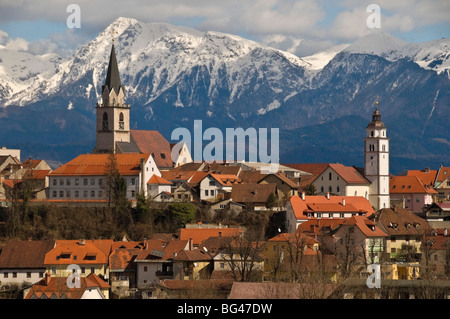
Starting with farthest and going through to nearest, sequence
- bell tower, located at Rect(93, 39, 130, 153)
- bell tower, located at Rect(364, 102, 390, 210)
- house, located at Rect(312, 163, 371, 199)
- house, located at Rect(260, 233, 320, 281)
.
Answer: bell tower, located at Rect(93, 39, 130, 153) → bell tower, located at Rect(364, 102, 390, 210) → house, located at Rect(312, 163, 371, 199) → house, located at Rect(260, 233, 320, 281)

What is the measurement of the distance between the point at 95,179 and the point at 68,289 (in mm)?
31961

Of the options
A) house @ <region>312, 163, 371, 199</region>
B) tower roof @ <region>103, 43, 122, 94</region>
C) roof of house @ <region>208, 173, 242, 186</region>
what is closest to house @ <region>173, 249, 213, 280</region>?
roof of house @ <region>208, 173, 242, 186</region>

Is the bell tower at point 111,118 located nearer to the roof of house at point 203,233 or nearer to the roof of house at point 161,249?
the roof of house at point 203,233

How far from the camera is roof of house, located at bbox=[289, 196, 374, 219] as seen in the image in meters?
92.2

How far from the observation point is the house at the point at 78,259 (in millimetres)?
78500

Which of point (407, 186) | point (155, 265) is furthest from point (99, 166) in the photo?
point (407, 186)

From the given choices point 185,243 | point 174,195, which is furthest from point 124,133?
point 185,243

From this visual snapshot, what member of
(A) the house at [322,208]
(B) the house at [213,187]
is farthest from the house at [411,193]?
(B) the house at [213,187]

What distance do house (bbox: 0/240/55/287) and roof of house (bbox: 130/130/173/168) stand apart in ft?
133

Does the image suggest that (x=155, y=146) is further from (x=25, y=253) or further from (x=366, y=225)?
(x=25, y=253)

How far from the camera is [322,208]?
9469cm

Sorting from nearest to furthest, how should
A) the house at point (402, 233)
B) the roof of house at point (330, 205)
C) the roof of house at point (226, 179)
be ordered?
the house at point (402, 233) < the roof of house at point (330, 205) < the roof of house at point (226, 179)

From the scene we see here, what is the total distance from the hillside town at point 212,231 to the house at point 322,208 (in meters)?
0.13

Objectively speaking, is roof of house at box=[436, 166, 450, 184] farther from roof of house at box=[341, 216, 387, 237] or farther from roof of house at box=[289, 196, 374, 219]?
roof of house at box=[341, 216, 387, 237]
